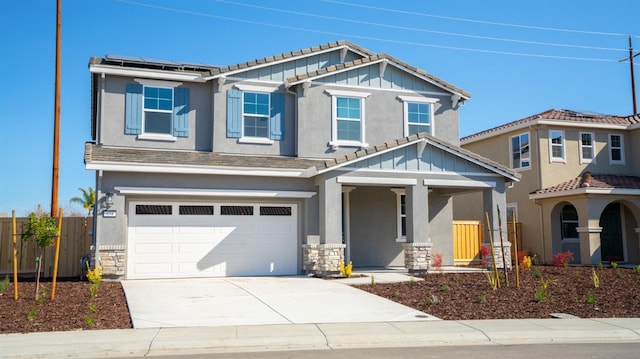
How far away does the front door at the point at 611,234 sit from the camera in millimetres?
24906

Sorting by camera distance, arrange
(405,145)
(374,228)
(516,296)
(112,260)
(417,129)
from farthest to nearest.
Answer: (417,129), (374,228), (405,145), (112,260), (516,296)

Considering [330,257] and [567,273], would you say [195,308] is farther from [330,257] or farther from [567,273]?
[567,273]

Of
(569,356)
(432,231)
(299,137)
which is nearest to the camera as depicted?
(569,356)

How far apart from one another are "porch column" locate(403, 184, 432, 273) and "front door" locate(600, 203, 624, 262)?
35.6 ft

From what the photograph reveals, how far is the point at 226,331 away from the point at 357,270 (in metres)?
9.97

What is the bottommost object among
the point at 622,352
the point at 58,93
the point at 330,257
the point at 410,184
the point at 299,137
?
the point at 622,352

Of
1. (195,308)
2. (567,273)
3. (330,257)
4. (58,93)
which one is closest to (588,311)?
(567,273)

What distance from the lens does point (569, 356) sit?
8602 mm

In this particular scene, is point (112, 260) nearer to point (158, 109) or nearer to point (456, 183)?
point (158, 109)

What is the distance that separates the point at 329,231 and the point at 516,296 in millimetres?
5660

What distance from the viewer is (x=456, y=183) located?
18.6 m

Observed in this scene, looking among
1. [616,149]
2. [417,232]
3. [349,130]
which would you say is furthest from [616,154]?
[349,130]

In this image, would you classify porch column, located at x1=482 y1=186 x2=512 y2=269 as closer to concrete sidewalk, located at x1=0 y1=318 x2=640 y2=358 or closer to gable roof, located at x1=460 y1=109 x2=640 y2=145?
gable roof, located at x1=460 y1=109 x2=640 y2=145

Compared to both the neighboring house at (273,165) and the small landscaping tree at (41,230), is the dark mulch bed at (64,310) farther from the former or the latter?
the neighboring house at (273,165)
